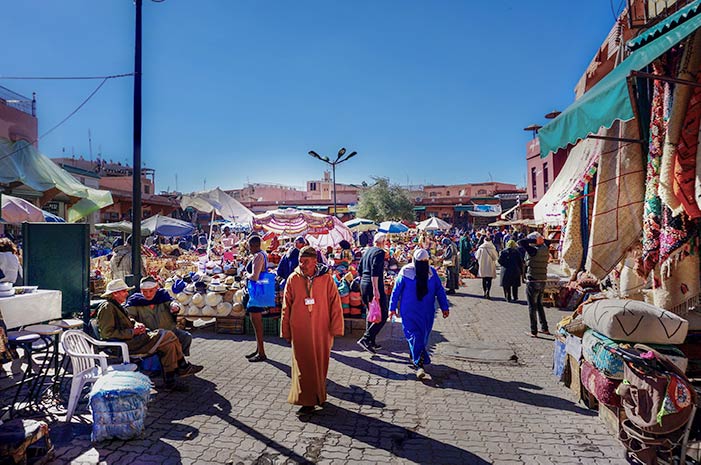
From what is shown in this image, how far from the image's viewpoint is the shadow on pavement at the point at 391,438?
11.4 feet

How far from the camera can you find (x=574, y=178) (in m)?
6.05

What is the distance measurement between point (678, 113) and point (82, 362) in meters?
5.53

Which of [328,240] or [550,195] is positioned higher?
[550,195]

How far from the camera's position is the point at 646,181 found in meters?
3.38

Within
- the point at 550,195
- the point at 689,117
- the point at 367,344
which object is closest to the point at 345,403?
the point at 367,344

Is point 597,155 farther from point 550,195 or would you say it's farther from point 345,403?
point 550,195

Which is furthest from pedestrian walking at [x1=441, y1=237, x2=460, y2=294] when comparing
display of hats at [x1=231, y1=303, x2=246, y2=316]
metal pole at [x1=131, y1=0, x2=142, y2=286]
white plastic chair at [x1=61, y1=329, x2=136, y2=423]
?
white plastic chair at [x1=61, y1=329, x2=136, y2=423]

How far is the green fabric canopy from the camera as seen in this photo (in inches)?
603

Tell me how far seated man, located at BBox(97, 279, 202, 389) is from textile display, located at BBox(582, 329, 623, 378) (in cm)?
421

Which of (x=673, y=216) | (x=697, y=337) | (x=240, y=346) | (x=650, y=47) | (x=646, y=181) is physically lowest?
(x=240, y=346)

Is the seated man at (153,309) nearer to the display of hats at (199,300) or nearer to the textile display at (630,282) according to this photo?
the display of hats at (199,300)

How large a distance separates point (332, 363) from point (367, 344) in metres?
0.82

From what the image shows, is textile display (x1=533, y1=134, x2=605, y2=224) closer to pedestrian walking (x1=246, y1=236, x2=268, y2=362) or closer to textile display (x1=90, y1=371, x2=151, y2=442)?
pedestrian walking (x1=246, y1=236, x2=268, y2=362)

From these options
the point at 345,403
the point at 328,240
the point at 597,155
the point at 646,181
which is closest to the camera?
the point at 646,181
